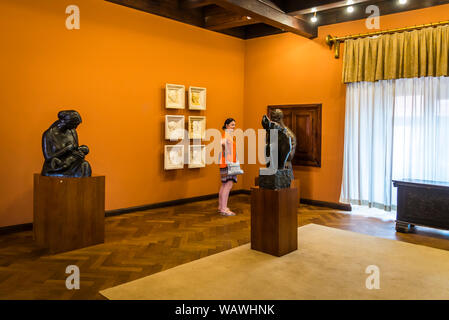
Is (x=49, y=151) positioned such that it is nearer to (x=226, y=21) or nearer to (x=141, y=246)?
(x=141, y=246)

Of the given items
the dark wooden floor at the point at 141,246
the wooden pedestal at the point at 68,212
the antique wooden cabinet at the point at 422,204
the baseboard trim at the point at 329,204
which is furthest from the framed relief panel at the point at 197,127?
the antique wooden cabinet at the point at 422,204

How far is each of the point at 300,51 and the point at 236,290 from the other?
4784 mm

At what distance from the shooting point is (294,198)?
392 centimetres

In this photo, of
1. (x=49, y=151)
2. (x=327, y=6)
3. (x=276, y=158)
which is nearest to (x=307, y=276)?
(x=276, y=158)

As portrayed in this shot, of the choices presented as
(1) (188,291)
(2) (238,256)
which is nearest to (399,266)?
(2) (238,256)

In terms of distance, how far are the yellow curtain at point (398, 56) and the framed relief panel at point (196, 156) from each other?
258 cm

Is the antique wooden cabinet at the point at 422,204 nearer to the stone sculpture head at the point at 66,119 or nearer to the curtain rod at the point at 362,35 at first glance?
the curtain rod at the point at 362,35

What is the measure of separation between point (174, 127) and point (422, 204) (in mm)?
3703

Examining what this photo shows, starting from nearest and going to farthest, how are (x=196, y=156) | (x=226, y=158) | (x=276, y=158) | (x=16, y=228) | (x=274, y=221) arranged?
(x=274, y=221), (x=276, y=158), (x=16, y=228), (x=226, y=158), (x=196, y=156)

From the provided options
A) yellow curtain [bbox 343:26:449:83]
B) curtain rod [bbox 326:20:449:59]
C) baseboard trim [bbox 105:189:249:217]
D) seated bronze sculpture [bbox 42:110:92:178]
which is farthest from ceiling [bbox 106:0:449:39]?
baseboard trim [bbox 105:189:249:217]

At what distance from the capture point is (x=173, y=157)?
6.12 m

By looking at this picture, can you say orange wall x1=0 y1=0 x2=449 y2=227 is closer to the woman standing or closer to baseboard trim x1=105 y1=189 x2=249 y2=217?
baseboard trim x1=105 y1=189 x2=249 y2=217

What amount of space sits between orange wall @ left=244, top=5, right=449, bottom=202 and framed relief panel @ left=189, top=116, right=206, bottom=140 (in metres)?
1.24

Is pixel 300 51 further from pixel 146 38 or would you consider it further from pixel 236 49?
pixel 146 38
